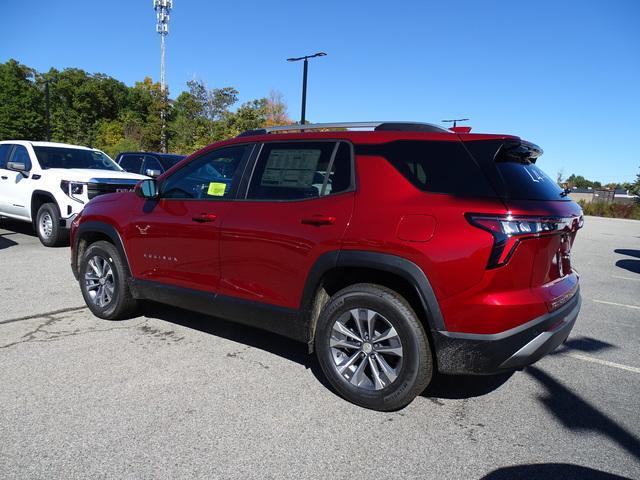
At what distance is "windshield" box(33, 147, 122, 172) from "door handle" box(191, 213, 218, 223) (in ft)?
20.8

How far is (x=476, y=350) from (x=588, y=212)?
38.9m

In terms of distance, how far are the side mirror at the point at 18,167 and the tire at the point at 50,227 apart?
78 centimetres

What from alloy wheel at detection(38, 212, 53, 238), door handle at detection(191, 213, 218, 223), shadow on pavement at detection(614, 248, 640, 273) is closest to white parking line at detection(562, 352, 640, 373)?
door handle at detection(191, 213, 218, 223)

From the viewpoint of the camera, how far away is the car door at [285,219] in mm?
3152

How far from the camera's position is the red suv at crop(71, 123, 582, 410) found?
8.70ft

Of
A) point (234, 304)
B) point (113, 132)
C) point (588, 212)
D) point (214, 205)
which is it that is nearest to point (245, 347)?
point (234, 304)

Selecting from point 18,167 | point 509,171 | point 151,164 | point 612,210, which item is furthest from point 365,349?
point 612,210

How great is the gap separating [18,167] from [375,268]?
27.0 ft

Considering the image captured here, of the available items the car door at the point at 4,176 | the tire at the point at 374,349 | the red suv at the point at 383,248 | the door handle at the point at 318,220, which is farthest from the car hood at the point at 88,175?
the tire at the point at 374,349

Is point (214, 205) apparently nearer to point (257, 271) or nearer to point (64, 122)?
point (257, 271)

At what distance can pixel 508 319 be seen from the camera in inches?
103

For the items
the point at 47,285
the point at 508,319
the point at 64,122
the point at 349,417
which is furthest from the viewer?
the point at 64,122

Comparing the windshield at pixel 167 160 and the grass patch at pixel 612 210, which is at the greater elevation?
the windshield at pixel 167 160

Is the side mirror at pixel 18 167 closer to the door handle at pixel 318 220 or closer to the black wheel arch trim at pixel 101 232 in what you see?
the black wheel arch trim at pixel 101 232
